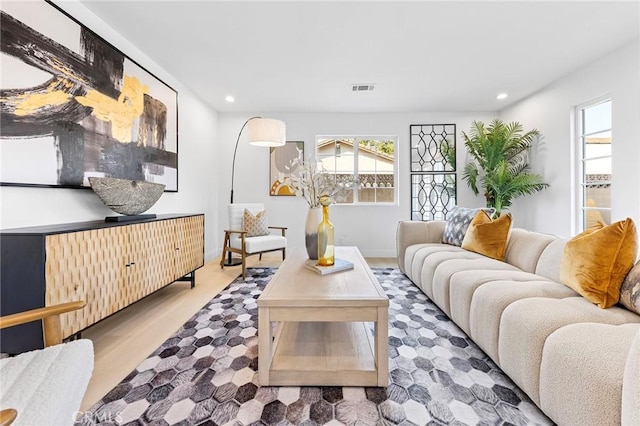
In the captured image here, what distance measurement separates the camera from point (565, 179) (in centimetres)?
353

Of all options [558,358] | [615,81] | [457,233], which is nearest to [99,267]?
[558,358]

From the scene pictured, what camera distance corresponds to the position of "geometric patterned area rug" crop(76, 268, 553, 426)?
4.13 ft

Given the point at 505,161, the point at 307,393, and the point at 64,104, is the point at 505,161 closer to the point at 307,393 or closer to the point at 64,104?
the point at 307,393

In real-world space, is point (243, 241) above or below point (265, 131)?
below

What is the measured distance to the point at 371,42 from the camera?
2660 millimetres

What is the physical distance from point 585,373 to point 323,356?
110cm

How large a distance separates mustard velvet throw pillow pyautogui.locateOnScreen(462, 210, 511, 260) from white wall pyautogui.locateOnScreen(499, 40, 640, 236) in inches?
53.7

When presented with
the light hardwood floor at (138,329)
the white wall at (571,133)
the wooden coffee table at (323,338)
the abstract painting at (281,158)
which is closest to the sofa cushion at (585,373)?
the wooden coffee table at (323,338)

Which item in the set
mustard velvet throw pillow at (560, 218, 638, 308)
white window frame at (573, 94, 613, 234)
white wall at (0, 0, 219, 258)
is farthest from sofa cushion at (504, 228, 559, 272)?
white wall at (0, 0, 219, 258)

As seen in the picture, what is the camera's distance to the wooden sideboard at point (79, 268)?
4.72 feet

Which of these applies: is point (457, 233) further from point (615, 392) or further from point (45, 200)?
point (45, 200)

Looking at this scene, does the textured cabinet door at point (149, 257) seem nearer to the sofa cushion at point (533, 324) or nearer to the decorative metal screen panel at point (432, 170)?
the sofa cushion at point (533, 324)

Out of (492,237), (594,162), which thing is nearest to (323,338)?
(492,237)

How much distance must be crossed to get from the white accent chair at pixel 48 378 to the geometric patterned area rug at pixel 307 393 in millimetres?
517
